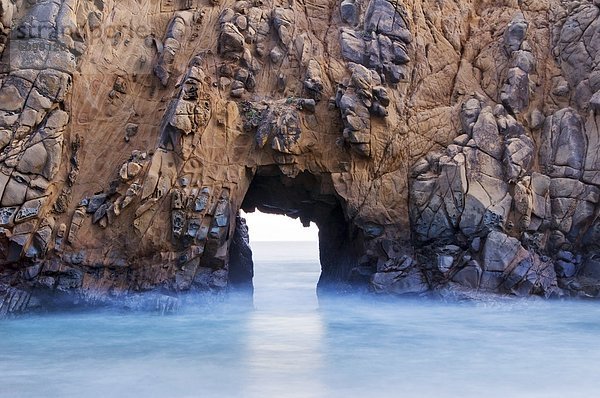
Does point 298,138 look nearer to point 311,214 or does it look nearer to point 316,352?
point 311,214

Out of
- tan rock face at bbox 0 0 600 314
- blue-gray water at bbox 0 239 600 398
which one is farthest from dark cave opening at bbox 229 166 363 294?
blue-gray water at bbox 0 239 600 398

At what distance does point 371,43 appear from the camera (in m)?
21.2

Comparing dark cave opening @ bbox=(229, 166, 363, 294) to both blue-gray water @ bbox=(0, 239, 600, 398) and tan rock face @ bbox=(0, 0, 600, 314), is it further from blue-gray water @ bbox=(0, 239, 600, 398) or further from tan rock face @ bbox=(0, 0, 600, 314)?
blue-gray water @ bbox=(0, 239, 600, 398)

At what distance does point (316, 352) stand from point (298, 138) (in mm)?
8762

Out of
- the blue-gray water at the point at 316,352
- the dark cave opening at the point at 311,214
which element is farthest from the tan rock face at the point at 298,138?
the blue-gray water at the point at 316,352

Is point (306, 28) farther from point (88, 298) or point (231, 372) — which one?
point (231, 372)

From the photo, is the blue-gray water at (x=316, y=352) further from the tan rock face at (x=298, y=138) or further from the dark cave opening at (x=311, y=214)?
the dark cave opening at (x=311, y=214)

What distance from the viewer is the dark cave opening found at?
72.1 feet

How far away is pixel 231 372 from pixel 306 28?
13833 millimetres

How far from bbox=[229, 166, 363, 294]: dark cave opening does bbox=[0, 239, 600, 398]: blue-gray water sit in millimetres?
4156

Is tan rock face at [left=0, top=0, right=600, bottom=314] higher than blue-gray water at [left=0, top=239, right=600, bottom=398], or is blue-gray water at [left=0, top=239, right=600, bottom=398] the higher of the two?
tan rock face at [left=0, top=0, right=600, bottom=314]

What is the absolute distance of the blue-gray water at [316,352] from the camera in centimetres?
1031

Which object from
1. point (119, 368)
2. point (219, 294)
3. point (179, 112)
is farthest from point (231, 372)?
point (179, 112)

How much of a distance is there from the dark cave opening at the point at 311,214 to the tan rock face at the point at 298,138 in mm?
211
